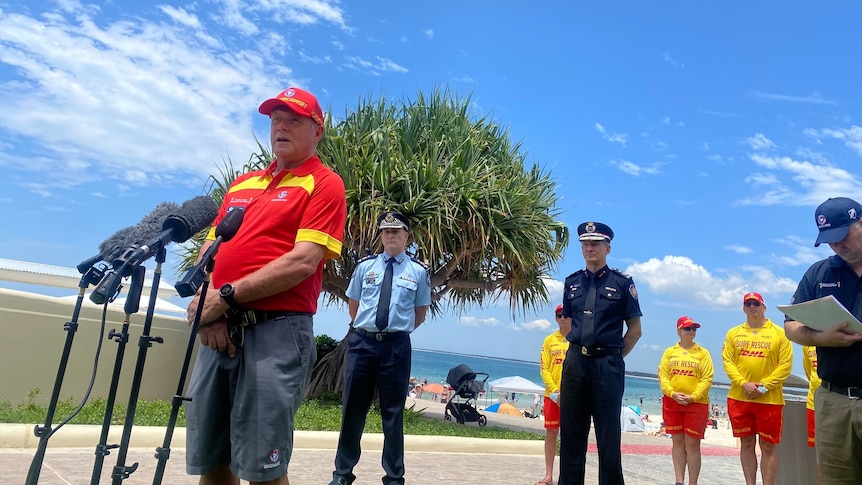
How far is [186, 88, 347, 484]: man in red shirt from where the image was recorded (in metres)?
2.44

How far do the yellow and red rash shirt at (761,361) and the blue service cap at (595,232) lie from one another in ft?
7.56

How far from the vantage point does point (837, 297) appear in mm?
3418

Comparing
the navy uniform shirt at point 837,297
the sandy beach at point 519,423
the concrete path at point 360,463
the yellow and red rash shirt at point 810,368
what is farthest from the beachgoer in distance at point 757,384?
the sandy beach at point 519,423

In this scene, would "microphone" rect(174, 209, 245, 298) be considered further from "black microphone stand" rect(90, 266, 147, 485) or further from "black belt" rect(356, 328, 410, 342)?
"black belt" rect(356, 328, 410, 342)

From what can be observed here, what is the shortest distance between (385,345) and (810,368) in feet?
13.8

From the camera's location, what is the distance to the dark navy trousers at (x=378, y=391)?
180 inches

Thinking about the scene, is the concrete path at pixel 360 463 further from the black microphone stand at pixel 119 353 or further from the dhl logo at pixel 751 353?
the black microphone stand at pixel 119 353

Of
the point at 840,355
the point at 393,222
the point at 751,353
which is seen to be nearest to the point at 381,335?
the point at 393,222

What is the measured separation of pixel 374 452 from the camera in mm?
6902

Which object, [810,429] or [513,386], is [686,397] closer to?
[810,429]

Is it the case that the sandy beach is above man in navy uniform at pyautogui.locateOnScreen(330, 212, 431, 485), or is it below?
below

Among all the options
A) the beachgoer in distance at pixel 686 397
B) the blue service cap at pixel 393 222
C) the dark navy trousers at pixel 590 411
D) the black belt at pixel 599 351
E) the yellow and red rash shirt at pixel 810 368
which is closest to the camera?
the dark navy trousers at pixel 590 411

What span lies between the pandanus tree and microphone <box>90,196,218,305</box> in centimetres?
732

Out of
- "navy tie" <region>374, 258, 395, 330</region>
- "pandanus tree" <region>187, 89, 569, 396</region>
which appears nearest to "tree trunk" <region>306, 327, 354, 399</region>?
"pandanus tree" <region>187, 89, 569, 396</region>
